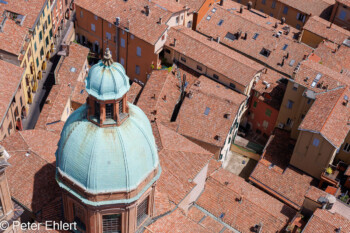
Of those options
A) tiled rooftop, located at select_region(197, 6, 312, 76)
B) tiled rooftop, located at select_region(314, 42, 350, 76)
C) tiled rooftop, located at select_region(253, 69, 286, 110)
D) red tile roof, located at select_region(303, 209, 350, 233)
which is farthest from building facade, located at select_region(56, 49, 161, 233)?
tiled rooftop, located at select_region(314, 42, 350, 76)

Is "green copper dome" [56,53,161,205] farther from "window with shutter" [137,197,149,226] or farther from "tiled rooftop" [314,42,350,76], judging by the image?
"tiled rooftop" [314,42,350,76]

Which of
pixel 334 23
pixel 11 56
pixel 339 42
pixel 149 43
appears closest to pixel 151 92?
pixel 149 43

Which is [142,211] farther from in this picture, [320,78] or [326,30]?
[326,30]

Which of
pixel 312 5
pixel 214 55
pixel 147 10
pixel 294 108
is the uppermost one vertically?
pixel 312 5

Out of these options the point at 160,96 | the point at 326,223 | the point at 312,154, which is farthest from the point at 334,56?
the point at 326,223

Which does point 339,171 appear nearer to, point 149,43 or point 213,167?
point 213,167

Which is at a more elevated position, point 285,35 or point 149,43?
point 285,35

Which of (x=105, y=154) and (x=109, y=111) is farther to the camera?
(x=109, y=111)
